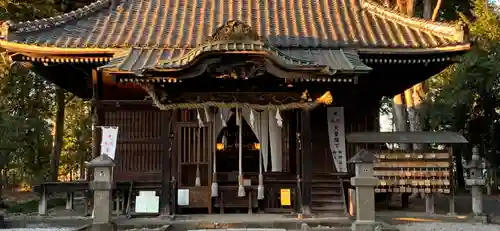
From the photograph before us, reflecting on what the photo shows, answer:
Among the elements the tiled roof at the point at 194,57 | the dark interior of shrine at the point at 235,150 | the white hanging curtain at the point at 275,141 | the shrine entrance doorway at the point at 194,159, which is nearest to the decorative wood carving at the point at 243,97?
the white hanging curtain at the point at 275,141

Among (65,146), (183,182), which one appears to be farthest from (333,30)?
(65,146)

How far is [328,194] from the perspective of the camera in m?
11.7

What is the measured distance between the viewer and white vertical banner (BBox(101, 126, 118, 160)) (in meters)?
11.0

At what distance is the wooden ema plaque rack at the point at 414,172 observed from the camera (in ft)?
37.3

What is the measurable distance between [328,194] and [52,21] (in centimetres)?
811

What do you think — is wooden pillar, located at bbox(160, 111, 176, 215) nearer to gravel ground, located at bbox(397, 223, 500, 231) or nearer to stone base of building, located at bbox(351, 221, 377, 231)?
stone base of building, located at bbox(351, 221, 377, 231)

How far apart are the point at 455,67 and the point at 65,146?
2771cm

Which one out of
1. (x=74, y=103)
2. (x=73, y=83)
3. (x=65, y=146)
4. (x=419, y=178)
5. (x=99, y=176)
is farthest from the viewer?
(x=65, y=146)

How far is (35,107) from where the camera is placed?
68.6 feet

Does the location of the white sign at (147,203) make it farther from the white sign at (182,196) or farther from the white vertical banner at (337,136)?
the white vertical banner at (337,136)

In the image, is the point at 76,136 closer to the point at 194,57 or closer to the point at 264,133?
the point at 264,133

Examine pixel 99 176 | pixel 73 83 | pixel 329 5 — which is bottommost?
pixel 99 176

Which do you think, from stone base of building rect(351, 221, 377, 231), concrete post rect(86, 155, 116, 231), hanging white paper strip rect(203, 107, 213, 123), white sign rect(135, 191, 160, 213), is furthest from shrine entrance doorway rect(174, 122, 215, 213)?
stone base of building rect(351, 221, 377, 231)

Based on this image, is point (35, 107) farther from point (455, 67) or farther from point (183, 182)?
point (455, 67)
